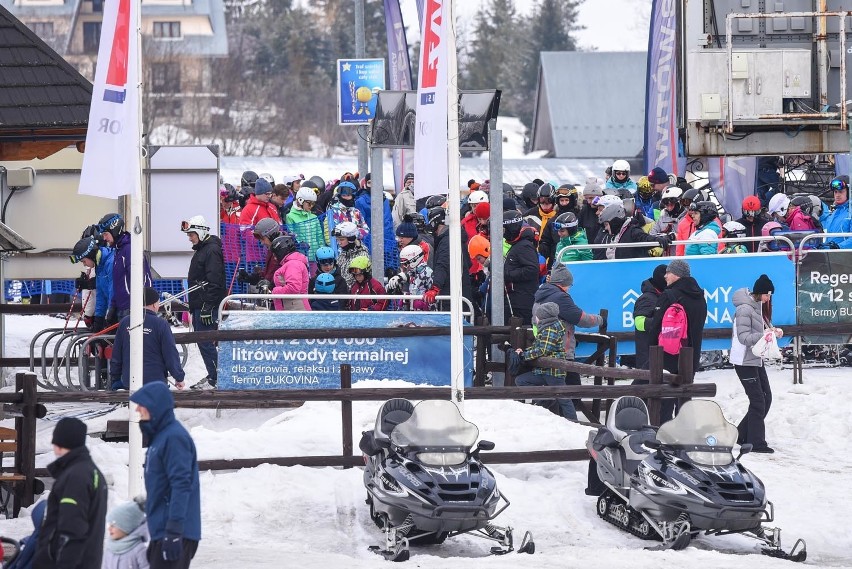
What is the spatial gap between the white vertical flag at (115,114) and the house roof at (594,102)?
2055 inches

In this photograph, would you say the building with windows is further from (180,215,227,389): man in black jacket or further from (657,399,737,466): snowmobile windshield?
(657,399,737,466): snowmobile windshield

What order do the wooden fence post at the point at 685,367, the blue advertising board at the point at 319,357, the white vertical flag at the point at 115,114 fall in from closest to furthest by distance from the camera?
the white vertical flag at the point at 115,114
the wooden fence post at the point at 685,367
the blue advertising board at the point at 319,357

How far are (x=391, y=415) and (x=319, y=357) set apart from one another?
385 cm

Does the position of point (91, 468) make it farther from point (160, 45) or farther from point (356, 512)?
point (160, 45)

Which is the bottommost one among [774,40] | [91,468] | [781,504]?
[781,504]

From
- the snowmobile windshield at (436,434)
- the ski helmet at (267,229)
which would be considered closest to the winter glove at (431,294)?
the ski helmet at (267,229)

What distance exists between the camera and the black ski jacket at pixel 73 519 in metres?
8.74

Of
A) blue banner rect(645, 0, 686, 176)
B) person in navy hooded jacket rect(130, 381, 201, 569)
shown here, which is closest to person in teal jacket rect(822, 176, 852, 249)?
blue banner rect(645, 0, 686, 176)

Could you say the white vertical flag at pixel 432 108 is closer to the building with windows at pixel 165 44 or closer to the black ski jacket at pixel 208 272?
the black ski jacket at pixel 208 272

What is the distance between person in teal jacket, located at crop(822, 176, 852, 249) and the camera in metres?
20.4

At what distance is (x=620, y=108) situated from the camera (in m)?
65.2

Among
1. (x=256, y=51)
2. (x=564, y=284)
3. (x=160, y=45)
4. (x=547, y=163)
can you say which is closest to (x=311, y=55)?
(x=256, y=51)

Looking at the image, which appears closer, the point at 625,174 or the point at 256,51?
the point at 625,174

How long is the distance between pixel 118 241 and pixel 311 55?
81.6 meters
